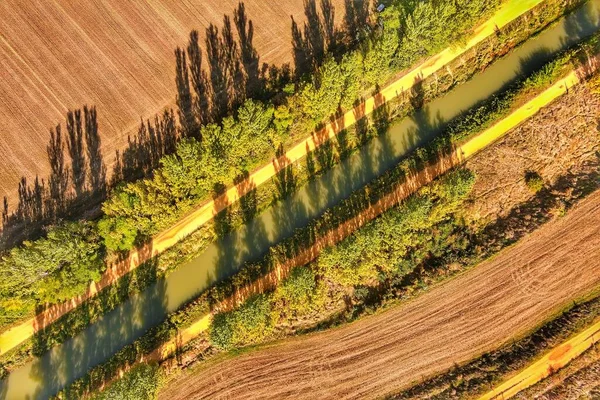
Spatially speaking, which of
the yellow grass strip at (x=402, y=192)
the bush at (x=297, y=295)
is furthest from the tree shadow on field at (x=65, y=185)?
the bush at (x=297, y=295)

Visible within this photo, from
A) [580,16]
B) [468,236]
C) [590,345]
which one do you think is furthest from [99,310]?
[580,16]

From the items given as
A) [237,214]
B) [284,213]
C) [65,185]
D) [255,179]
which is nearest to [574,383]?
[284,213]

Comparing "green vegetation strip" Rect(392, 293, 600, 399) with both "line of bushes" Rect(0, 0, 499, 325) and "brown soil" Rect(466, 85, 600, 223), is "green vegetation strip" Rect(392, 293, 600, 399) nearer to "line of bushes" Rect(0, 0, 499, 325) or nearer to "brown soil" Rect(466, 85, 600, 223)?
"brown soil" Rect(466, 85, 600, 223)

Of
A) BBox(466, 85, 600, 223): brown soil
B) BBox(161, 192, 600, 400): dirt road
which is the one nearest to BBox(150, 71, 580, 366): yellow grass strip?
BBox(466, 85, 600, 223): brown soil

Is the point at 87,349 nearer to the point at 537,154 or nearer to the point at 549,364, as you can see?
the point at 549,364

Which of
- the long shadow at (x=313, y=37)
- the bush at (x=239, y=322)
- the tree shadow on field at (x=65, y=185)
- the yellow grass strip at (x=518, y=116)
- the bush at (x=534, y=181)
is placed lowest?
the bush at (x=239, y=322)

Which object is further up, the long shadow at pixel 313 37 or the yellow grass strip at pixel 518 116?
the long shadow at pixel 313 37

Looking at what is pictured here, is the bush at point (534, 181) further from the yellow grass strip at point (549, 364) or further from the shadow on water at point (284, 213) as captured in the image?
the yellow grass strip at point (549, 364)
